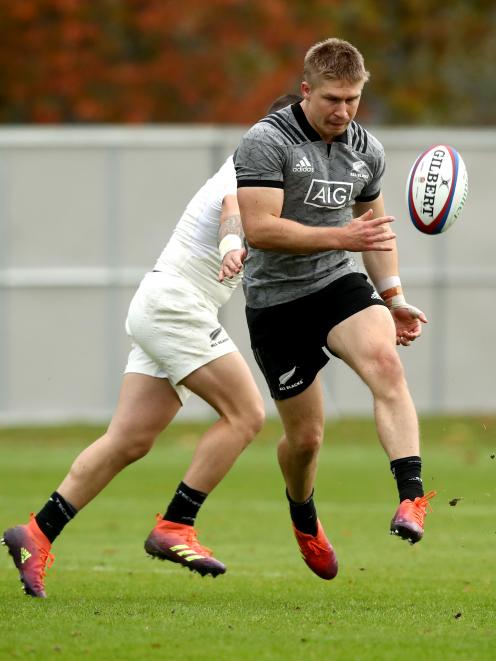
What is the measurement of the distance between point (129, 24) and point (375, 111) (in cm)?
680

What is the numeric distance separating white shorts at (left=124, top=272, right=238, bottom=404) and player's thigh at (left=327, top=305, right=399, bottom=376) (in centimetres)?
79

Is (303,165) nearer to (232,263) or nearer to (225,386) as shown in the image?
(232,263)

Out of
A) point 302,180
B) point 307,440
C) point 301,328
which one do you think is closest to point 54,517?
point 307,440

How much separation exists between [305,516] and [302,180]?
179 centimetres

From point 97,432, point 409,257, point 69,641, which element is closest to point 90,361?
point 97,432

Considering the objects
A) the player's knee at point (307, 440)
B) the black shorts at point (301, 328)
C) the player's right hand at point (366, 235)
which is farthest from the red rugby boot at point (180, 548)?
the player's right hand at point (366, 235)

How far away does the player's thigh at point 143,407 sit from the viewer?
7668 mm

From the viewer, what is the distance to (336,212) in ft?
24.2

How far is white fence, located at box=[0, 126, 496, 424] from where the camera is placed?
18.2 m

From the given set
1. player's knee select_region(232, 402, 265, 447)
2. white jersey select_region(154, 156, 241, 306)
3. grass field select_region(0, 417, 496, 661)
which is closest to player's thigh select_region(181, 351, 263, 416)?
player's knee select_region(232, 402, 265, 447)

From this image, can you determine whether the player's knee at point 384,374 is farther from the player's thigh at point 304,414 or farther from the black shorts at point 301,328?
the player's thigh at point 304,414

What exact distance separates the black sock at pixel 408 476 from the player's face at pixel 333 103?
4.94 ft

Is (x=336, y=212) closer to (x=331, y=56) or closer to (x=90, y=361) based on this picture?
(x=331, y=56)

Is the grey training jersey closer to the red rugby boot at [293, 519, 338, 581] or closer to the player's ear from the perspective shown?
the player's ear
